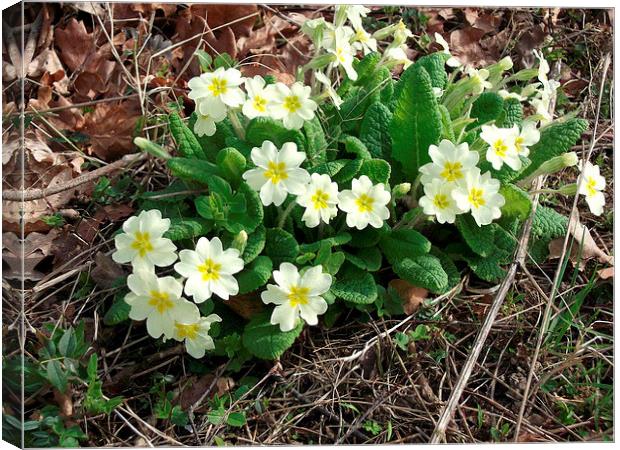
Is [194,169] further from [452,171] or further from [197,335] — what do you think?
[452,171]

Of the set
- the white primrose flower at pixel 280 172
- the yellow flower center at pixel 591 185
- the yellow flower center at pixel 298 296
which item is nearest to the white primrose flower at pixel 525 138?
the yellow flower center at pixel 591 185

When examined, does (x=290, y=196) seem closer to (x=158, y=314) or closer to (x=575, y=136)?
(x=158, y=314)

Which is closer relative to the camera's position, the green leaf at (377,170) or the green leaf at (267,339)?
the green leaf at (267,339)

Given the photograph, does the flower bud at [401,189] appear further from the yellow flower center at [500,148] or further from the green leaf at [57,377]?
the green leaf at [57,377]

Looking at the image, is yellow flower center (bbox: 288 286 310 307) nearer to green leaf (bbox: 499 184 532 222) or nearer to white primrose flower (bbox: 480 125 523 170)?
white primrose flower (bbox: 480 125 523 170)

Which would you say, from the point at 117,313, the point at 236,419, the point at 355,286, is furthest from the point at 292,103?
the point at 236,419
